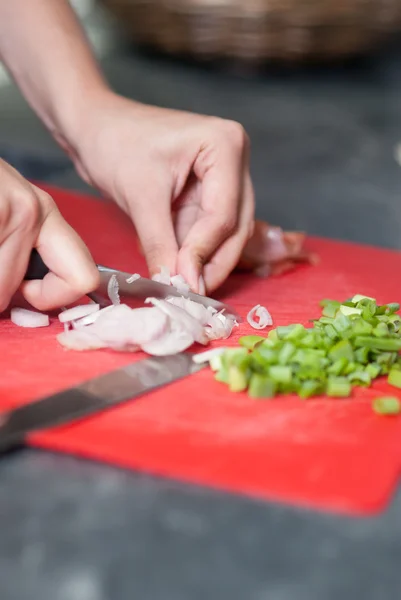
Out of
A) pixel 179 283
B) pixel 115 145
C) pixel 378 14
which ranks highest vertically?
pixel 115 145

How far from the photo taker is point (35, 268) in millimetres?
1144

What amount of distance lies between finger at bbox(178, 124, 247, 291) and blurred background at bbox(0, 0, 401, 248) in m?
0.58

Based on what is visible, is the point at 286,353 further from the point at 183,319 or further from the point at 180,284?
the point at 180,284

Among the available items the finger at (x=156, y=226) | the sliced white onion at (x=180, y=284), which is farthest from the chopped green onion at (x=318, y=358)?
the finger at (x=156, y=226)

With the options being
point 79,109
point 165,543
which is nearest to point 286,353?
point 165,543

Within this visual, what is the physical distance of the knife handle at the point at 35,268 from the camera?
44.4 inches

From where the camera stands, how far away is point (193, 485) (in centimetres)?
78

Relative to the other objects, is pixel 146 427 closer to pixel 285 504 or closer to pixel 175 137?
pixel 285 504

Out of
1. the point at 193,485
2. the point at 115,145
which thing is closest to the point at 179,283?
the point at 115,145

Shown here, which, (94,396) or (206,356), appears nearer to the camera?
(94,396)

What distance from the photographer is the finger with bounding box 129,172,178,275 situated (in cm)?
132

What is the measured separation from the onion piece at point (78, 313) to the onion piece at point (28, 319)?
3 centimetres

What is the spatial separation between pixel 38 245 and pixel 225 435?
403 mm

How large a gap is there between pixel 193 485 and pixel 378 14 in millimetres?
2445
